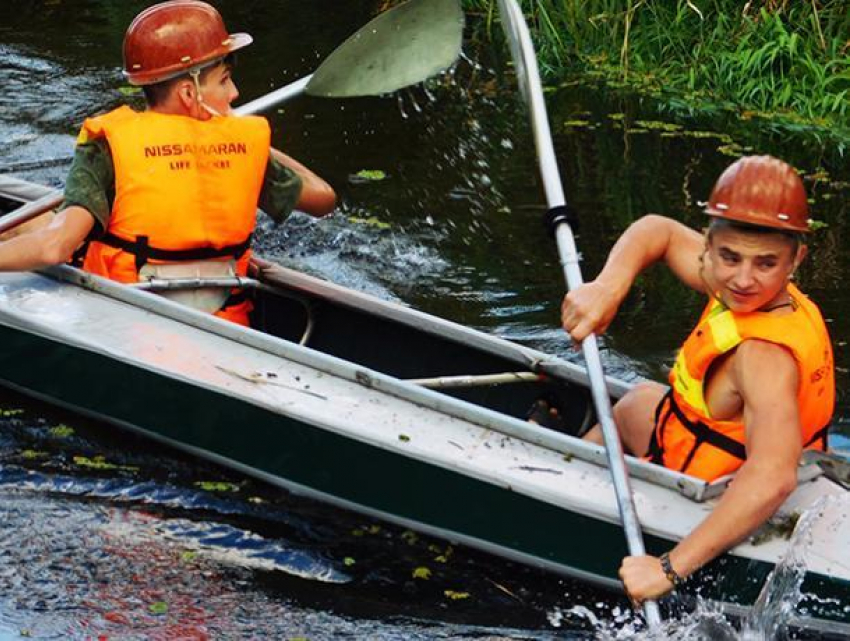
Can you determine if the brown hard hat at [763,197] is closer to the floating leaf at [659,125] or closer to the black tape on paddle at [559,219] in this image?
the black tape on paddle at [559,219]

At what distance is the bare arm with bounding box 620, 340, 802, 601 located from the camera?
332 cm

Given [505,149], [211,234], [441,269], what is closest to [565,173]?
[505,149]

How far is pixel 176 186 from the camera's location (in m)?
4.41

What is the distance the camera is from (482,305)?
5.84 meters

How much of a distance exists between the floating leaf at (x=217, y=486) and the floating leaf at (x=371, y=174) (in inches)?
116

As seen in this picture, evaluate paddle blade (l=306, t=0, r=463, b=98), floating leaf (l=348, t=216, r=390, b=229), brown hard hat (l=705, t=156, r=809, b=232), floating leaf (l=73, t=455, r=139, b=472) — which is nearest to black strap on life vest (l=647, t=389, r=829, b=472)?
brown hard hat (l=705, t=156, r=809, b=232)

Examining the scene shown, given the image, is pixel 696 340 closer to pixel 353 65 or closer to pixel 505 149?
pixel 353 65

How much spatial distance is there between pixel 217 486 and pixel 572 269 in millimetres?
1141

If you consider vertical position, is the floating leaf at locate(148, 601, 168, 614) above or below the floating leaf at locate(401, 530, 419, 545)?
below

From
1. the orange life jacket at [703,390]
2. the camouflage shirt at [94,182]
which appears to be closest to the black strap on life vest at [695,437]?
the orange life jacket at [703,390]

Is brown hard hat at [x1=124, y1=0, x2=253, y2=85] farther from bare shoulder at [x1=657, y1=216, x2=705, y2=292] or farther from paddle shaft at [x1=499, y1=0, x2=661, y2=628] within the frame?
bare shoulder at [x1=657, y1=216, x2=705, y2=292]

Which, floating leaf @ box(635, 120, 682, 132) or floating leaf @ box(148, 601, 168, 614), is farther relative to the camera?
floating leaf @ box(635, 120, 682, 132)

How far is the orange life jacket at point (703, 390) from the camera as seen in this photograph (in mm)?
3391

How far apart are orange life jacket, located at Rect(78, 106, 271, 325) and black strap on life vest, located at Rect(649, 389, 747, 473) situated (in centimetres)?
138
